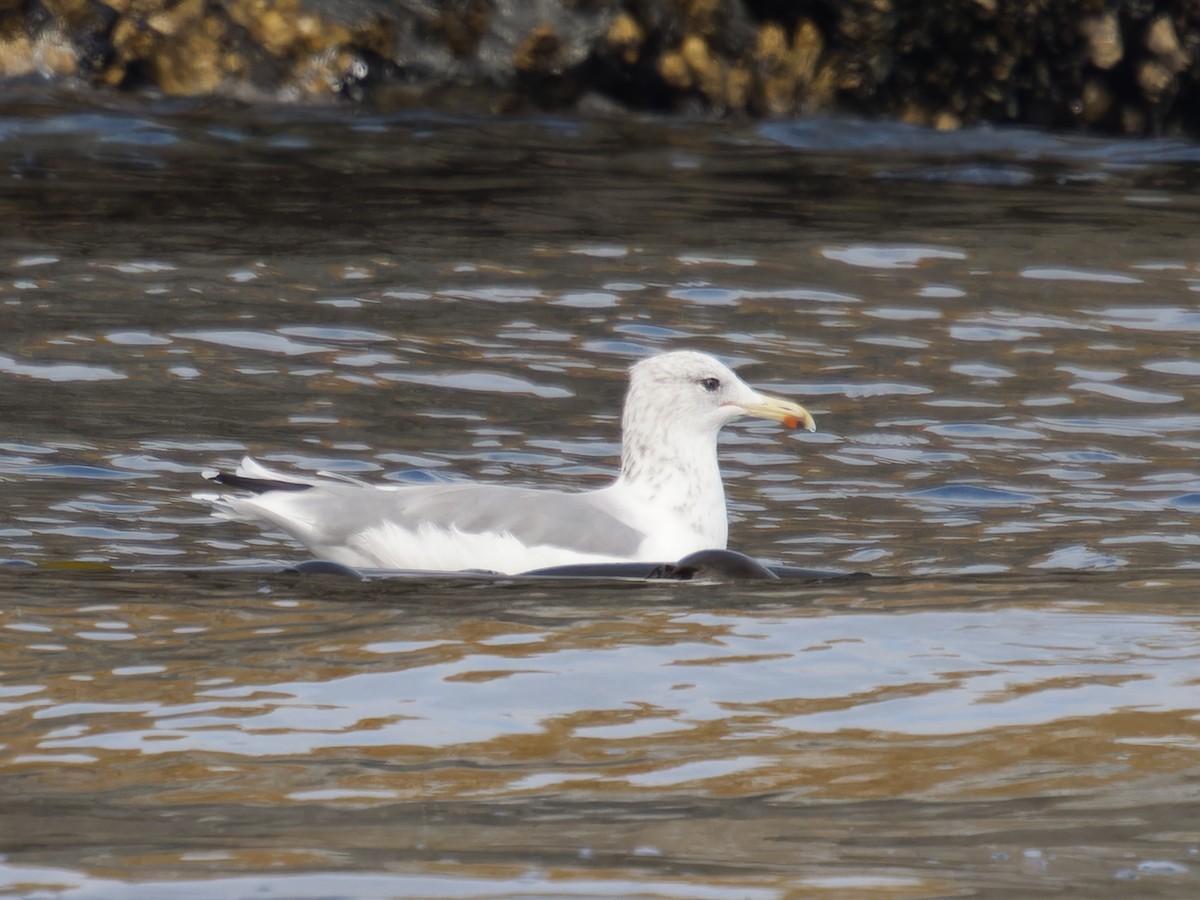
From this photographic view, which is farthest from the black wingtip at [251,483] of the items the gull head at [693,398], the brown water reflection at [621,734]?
the gull head at [693,398]

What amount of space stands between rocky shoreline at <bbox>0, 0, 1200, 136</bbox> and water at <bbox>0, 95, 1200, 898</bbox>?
63 centimetres

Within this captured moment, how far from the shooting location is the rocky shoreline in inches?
632

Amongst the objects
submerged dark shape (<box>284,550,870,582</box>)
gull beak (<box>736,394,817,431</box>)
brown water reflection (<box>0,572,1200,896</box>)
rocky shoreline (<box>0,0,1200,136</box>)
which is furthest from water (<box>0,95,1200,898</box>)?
rocky shoreline (<box>0,0,1200,136</box>)

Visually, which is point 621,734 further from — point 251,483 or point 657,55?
point 657,55

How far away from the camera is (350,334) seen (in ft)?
33.6

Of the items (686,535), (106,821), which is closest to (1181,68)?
(686,535)

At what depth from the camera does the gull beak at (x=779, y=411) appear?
23.8ft

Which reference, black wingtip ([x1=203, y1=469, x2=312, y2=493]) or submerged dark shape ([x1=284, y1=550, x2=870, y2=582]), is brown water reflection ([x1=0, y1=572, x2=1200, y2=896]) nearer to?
submerged dark shape ([x1=284, y1=550, x2=870, y2=582])

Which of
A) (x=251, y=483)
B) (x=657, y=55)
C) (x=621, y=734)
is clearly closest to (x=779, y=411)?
(x=251, y=483)

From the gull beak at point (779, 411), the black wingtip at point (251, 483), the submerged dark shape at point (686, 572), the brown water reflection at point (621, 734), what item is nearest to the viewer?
the brown water reflection at point (621, 734)

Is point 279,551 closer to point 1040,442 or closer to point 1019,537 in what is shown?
point 1019,537

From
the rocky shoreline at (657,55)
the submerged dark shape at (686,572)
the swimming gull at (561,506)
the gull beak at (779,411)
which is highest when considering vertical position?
the rocky shoreline at (657,55)

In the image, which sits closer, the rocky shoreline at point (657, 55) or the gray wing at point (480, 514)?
the gray wing at point (480, 514)

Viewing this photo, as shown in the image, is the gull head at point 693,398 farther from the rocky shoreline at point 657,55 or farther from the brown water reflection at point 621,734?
the rocky shoreline at point 657,55
